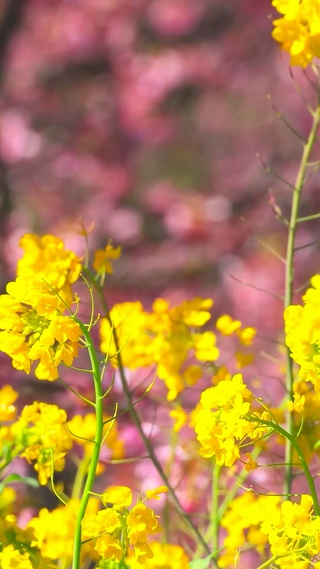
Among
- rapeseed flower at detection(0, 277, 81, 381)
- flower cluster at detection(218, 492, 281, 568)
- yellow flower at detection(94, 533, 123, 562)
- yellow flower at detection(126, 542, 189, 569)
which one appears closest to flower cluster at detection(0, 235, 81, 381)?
rapeseed flower at detection(0, 277, 81, 381)

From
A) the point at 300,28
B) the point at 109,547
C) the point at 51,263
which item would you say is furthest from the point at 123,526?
the point at 300,28

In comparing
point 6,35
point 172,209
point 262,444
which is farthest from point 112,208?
point 262,444

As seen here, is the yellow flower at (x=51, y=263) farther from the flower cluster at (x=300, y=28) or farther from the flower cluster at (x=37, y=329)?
the flower cluster at (x=300, y=28)

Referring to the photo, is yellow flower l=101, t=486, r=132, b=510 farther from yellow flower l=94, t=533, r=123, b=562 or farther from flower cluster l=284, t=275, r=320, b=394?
flower cluster l=284, t=275, r=320, b=394

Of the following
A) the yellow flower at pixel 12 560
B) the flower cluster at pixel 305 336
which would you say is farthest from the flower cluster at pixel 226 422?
the yellow flower at pixel 12 560

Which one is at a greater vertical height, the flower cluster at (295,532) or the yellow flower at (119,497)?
the yellow flower at (119,497)
